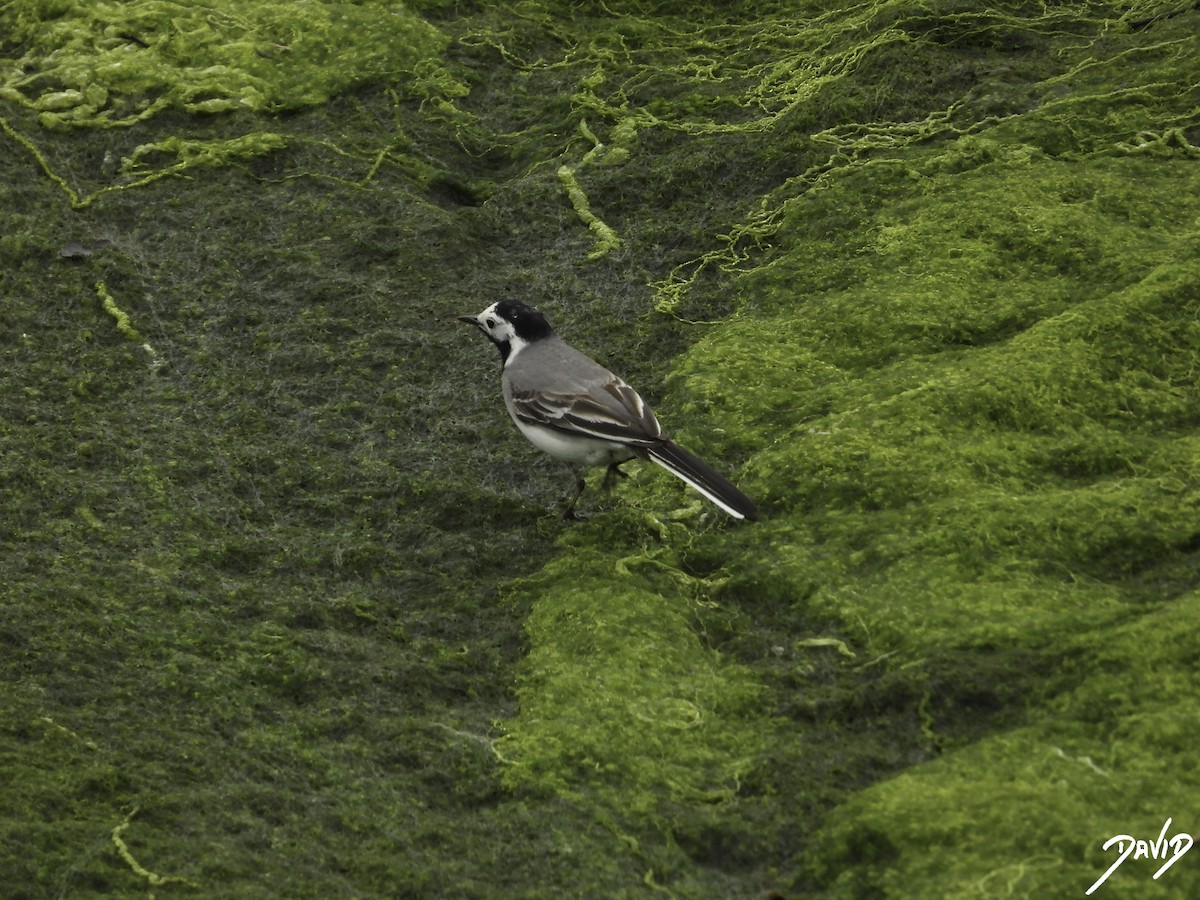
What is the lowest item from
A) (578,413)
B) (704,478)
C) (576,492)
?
(576,492)

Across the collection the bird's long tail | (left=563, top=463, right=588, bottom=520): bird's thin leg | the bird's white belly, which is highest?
the bird's long tail

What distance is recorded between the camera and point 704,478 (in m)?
5.51

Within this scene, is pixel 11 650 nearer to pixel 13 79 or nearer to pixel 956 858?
pixel 956 858

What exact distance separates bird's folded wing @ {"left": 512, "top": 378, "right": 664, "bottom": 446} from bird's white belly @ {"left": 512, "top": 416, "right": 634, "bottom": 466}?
34 millimetres

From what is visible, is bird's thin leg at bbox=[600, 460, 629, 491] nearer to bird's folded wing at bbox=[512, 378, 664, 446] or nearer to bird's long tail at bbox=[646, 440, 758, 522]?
bird's folded wing at bbox=[512, 378, 664, 446]

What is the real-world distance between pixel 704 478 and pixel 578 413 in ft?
2.51

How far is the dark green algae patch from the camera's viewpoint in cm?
416

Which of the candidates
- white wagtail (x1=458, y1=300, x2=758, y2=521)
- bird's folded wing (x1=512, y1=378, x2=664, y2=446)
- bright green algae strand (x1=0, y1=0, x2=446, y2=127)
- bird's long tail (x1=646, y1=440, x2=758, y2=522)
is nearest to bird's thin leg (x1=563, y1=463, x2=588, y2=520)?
white wagtail (x1=458, y1=300, x2=758, y2=521)

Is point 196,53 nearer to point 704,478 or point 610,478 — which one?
point 610,478

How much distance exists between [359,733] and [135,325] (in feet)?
Result: 11.2

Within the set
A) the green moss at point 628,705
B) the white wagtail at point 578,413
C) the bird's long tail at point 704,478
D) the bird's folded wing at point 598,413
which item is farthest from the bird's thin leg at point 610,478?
the green moss at point 628,705

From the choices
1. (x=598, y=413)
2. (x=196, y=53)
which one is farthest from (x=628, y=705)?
(x=196, y=53)

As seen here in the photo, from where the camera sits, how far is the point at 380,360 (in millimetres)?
7199

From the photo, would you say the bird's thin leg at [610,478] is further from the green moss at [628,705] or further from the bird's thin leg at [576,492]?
the green moss at [628,705]
